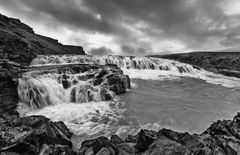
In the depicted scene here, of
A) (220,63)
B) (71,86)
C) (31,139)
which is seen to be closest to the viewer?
(31,139)

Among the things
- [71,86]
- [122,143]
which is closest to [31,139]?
[122,143]

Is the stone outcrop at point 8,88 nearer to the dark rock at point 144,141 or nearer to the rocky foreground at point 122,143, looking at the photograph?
the rocky foreground at point 122,143

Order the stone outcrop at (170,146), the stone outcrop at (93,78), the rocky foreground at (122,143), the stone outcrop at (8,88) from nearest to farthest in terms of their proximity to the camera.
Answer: the stone outcrop at (170,146), the rocky foreground at (122,143), the stone outcrop at (8,88), the stone outcrop at (93,78)

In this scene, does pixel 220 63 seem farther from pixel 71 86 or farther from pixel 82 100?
pixel 71 86

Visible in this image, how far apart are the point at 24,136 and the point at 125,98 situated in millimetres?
8876

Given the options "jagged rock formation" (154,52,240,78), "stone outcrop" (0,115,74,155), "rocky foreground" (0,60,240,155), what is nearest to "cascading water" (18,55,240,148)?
"stone outcrop" (0,115,74,155)

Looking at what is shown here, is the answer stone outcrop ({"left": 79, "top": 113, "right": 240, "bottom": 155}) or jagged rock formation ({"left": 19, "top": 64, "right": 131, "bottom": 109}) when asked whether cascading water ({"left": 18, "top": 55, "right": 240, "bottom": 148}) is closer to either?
jagged rock formation ({"left": 19, "top": 64, "right": 131, "bottom": 109})

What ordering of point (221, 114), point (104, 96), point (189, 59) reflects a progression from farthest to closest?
point (189, 59) → point (104, 96) → point (221, 114)

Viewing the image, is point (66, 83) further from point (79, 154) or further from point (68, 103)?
point (79, 154)

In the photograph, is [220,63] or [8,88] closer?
[8,88]

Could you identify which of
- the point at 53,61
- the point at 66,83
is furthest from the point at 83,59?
the point at 66,83

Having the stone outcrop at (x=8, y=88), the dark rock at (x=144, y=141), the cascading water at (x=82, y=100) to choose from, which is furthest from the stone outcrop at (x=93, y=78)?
the dark rock at (x=144, y=141)

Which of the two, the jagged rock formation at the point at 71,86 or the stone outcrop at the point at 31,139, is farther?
the jagged rock formation at the point at 71,86

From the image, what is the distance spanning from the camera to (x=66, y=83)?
41.4 ft
